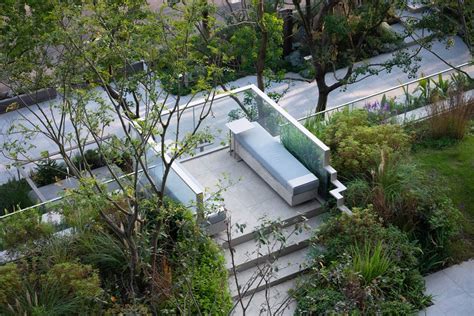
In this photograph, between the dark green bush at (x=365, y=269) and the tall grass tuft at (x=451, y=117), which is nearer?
the dark green bush at (x=365, y=269)

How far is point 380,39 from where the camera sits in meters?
23.8

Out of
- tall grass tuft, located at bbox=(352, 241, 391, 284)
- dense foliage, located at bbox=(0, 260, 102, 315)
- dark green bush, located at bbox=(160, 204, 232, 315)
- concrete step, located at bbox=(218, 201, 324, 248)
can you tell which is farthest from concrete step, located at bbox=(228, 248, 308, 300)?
dense foliage, located at bbox=(0, 260, 102, 315)

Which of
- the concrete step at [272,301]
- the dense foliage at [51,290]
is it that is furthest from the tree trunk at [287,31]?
the dense foliage at [51,290]

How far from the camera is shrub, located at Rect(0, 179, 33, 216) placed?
17562 mm

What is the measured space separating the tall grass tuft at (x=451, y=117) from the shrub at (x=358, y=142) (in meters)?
1.14

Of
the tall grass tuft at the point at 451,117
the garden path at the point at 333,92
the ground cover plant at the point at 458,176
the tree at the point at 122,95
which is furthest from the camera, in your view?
the garden path at the point at 333,92

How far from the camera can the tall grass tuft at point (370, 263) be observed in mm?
13586

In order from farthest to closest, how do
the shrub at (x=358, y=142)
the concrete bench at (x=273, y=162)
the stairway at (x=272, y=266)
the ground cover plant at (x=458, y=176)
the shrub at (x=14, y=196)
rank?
the shrub at (x=14, y=196), the shrub at (x=358, y=142), the concrete bench at (x=273, y=162), the ground cover plant at (x=458, y=176), the stairway at (x=272, y=266)

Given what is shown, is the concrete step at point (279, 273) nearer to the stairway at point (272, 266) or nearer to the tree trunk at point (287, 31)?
the stairway at point (272, 266)

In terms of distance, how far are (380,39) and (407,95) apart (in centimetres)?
621

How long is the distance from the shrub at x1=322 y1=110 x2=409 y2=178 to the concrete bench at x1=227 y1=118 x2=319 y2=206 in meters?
0.70

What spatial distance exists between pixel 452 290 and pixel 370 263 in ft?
5.34

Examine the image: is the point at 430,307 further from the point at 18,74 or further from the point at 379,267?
the point at 18,74

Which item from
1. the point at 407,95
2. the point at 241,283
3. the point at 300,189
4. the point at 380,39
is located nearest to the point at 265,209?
the point at 300,189
